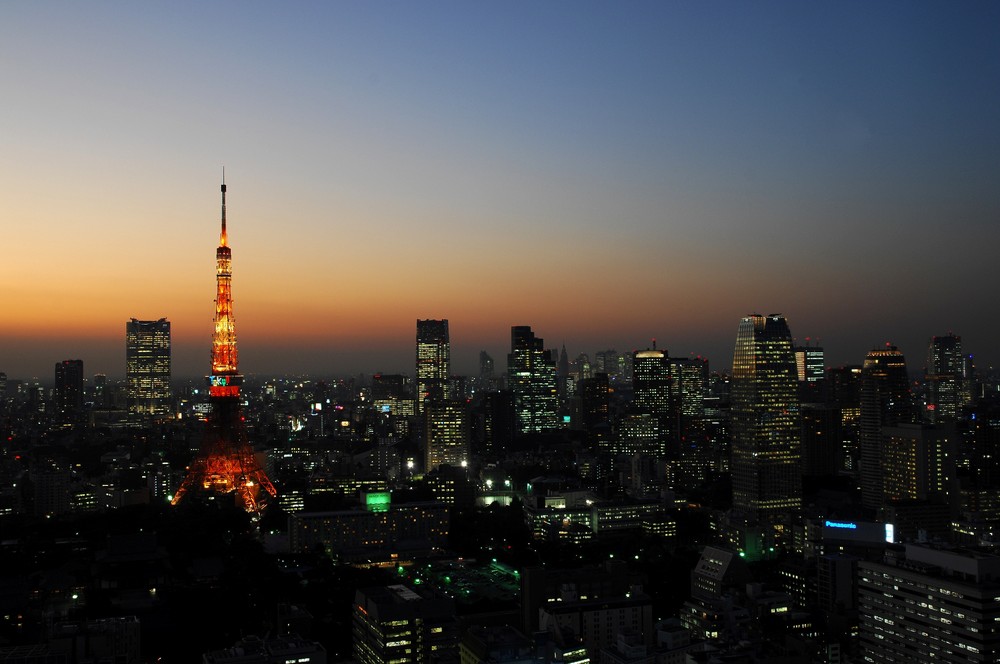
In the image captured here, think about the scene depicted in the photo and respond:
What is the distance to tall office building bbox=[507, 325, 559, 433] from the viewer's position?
46.5m

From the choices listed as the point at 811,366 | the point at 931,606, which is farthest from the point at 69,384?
the point at 931,606

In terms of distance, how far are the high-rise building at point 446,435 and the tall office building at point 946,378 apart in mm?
17620

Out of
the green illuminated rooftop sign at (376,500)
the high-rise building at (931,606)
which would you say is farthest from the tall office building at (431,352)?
the high-rise building at (931,606)

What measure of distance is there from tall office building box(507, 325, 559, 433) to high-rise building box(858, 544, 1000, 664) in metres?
34.5

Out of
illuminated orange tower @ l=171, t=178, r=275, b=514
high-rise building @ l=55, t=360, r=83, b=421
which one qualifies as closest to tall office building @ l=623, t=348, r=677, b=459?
illuminated orange tower @ l=171, t=178, r=275, b=514

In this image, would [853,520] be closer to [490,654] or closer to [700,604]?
[700,604]

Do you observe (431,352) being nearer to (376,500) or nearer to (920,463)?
(376,500)

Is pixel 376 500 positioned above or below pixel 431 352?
below

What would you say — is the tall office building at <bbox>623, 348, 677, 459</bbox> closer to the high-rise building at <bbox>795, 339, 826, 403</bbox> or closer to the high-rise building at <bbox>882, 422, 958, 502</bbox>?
the high-rise building at <bbox>795, 339, 826, 403</bbox>

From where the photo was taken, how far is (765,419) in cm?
2606

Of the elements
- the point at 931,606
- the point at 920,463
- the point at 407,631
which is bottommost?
the point at 407,631

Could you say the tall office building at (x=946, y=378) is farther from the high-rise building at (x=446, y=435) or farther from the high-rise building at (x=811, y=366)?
the high-rise building at (x=446, y=435)

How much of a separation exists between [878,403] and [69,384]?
38.4m

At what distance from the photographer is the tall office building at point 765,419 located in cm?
2533
